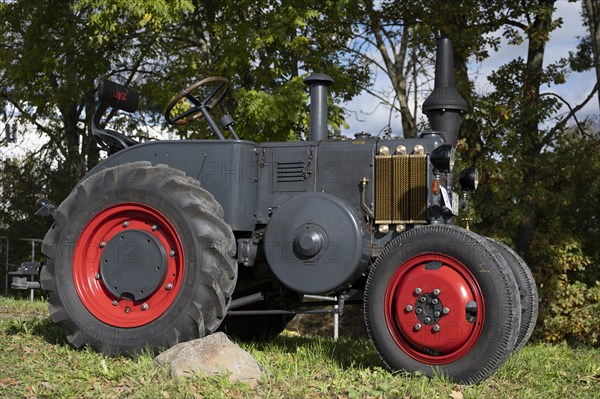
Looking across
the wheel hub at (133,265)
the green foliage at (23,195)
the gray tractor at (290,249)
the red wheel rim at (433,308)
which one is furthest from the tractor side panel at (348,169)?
the green foliage at (23,195)

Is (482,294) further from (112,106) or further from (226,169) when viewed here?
(112,106)

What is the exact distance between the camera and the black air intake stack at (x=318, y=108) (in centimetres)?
691

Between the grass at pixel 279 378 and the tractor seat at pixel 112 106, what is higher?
the tractor seat at pixel 112 106

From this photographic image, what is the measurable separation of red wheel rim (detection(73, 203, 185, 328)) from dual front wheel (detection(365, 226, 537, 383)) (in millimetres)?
1504

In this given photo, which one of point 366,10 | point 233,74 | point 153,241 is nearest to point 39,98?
point 233,74

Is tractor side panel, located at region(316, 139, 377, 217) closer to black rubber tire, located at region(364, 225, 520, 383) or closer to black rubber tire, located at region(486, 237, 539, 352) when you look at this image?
black rubber tire, located at region(364, 225, 520, 383)

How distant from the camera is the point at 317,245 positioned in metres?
6.06

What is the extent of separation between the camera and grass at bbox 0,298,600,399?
16.6 feet

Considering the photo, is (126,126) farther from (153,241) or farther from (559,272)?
(153,241)

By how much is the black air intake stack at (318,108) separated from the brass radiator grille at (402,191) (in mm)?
734

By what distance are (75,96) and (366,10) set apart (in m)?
6.67

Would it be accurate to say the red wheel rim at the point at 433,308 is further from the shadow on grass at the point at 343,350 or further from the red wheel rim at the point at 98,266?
the red wheel rim at the point at 98,266

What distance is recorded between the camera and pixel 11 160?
→ 75.3 feet

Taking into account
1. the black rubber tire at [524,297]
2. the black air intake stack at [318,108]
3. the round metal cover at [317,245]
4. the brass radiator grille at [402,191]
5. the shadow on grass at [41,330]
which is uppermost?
the black air intake stack at [318,108]
